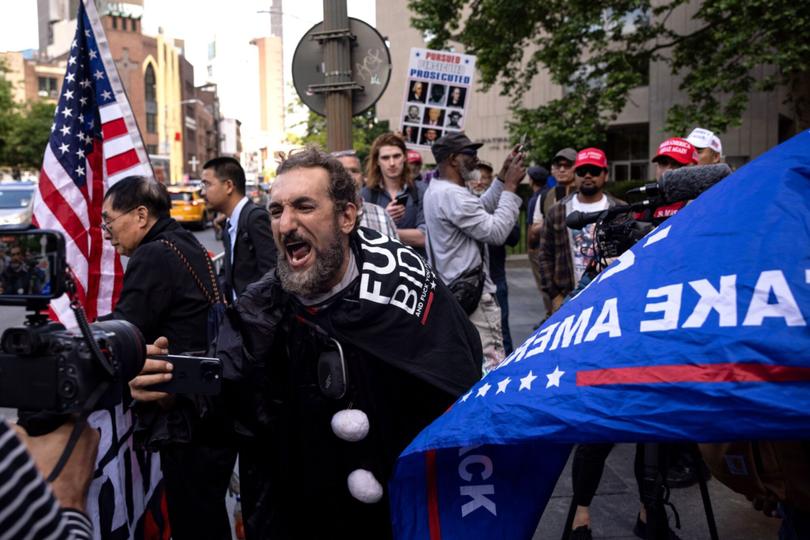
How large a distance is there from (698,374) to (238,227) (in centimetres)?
372

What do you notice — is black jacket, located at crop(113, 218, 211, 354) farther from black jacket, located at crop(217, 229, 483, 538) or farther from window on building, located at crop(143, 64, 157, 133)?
window on building, located at crop(143, 64, 157, 133)

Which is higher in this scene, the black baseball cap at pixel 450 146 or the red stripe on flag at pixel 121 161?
the black baseball cap at pixel 450 146

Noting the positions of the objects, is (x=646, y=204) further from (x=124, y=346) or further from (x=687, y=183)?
(x=124, y=346)

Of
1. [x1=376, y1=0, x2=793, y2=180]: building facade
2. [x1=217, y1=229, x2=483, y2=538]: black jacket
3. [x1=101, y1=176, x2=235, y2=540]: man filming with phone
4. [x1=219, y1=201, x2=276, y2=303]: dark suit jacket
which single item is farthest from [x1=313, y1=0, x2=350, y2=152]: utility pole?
[x1=376, y1=0, x2=793, y2=180]: building facade

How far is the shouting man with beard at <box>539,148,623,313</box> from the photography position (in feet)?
17.4

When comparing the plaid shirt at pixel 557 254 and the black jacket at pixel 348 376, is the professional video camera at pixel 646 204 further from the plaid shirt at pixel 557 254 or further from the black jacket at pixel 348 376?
the plaid shirt at pixel 557 254

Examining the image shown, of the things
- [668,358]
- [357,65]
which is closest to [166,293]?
[668,358]

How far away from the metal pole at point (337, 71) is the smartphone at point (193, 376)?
417 cm

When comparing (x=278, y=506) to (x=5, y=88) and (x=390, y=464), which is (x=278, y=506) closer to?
(x=390, y=464)

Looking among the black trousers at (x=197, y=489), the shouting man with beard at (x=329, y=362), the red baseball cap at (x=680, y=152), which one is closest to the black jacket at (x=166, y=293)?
the black trousers at (x=197, y=489)

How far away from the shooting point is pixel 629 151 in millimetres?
30234

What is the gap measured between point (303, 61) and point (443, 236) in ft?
7.33

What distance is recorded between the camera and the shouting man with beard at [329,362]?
91.4 inches

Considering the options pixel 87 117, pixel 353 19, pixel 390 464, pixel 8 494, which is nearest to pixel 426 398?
pixel 390 464
